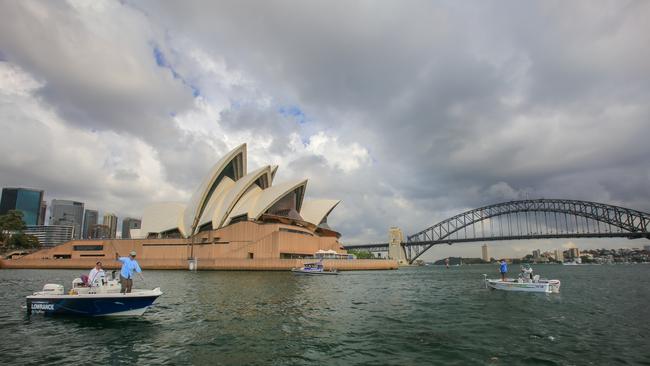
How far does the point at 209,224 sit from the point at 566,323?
240ft

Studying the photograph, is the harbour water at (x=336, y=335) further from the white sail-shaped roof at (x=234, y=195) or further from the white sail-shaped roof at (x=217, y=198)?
the white sail-shaped roof at (x=217, y=198)

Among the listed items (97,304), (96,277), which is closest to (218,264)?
(96,277)

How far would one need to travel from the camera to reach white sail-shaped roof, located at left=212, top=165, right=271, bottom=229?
76.8 m

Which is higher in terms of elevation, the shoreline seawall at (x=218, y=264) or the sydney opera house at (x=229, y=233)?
the sydney opera house at (x=229, y=233)

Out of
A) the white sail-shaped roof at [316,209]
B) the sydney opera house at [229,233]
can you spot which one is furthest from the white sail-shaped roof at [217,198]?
the white sail-shaped roof at [316,209]

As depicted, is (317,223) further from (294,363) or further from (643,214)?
(643,214)

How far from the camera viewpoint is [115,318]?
53.0 ft

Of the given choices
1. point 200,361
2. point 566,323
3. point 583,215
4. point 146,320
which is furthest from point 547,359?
point 583,215

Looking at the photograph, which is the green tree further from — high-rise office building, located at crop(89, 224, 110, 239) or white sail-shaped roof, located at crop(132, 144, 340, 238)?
white sail-shaped roof, located at crop(132, 144, 340, 238)

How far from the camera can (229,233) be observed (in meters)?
73.9

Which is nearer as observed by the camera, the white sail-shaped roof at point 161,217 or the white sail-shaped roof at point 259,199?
the white sail-shaped roof at point 259,199

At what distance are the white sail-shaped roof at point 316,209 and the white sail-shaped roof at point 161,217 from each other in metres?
29.0

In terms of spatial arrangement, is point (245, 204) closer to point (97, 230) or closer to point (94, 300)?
point (94, 300)

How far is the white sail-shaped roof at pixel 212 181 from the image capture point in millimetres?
77500
